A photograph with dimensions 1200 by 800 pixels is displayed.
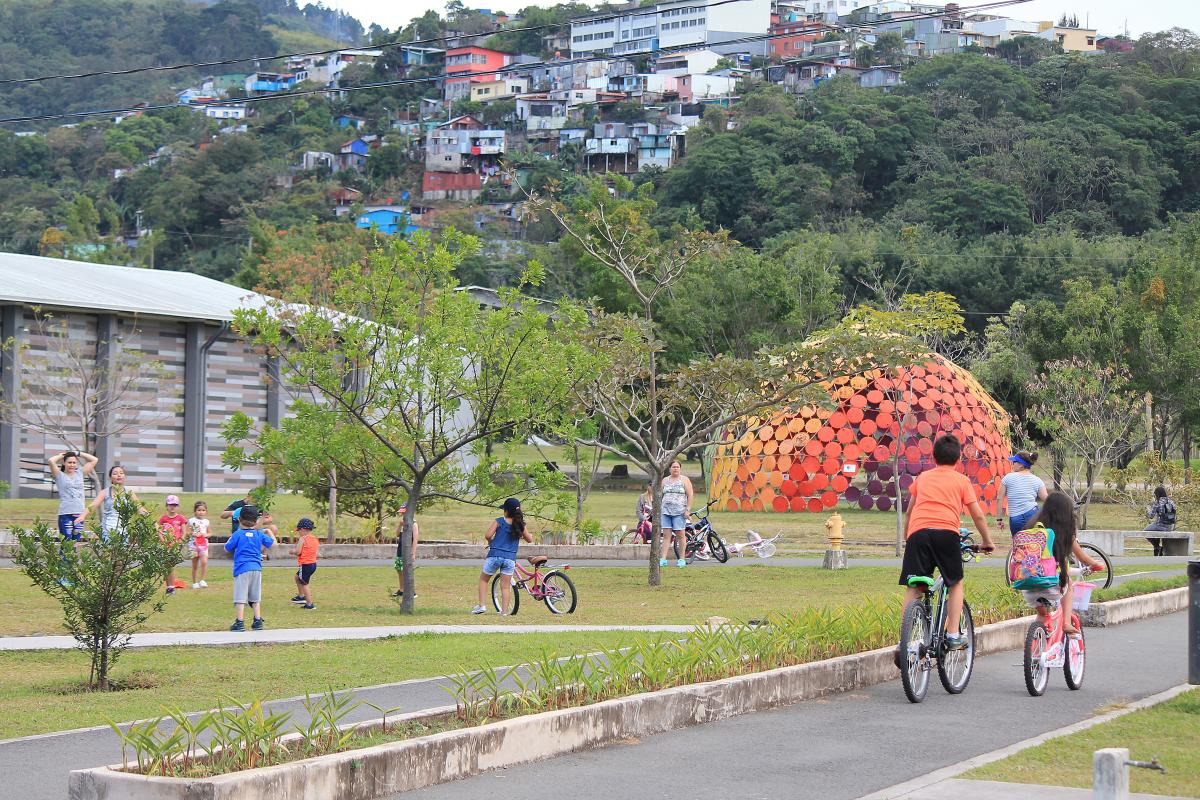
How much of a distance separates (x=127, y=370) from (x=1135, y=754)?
31.6m

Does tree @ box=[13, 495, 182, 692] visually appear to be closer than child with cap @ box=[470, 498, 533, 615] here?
Yes

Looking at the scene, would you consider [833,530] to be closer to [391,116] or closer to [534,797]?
[534,797]

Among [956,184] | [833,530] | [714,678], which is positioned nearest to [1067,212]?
[956,184]

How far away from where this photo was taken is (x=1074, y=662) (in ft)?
36.2

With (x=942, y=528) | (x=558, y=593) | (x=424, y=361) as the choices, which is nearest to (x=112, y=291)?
(x=424, y=361)

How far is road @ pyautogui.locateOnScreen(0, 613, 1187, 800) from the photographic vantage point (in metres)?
7.66

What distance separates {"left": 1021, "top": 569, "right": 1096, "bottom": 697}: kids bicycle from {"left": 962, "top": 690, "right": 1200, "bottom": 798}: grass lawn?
0.95 meters

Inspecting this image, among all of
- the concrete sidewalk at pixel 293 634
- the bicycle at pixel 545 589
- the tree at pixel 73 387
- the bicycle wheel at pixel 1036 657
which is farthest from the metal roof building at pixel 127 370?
the bicycle wheel at pixel 1036 657

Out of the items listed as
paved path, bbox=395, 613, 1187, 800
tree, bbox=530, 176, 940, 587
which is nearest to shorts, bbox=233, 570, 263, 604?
tree, bbox=530, 176, 940, 587

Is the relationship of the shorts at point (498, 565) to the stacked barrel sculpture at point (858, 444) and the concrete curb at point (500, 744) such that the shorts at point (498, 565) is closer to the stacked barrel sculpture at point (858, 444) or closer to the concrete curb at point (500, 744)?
the concrete curb at point (500, 744)

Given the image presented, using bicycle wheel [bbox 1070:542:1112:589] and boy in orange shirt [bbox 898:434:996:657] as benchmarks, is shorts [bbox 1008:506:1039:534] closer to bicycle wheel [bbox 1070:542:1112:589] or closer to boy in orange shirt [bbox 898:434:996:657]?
boy in orange shirt [bbox 898:434:996:657]

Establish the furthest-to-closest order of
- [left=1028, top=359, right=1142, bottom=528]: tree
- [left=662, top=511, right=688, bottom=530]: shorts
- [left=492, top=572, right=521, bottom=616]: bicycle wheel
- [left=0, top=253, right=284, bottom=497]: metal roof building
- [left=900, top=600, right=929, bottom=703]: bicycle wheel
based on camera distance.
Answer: [left=0, top=253, right=284, bottom=497]: metal roof building, [left=1028, top=359, right=1142, bottom=528]: tree, [left=662, top=511, right=688, bottom=530]: shorts, [left=492, top=572, right=521, bottom=616]: bicycle wheel, [left=900, top=600, right=929, bottom=703]: bicycle wheel

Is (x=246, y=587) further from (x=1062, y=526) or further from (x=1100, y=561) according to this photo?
(x=1100, y=561)

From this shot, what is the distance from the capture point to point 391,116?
15988cm
